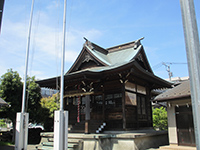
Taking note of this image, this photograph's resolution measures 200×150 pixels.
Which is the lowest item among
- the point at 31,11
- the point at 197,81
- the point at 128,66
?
the point at 197,81

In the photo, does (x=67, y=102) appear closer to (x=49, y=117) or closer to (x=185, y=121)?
(x=49, y=117)

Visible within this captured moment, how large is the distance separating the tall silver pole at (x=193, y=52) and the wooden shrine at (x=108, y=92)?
26.5 feet

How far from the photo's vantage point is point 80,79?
12188mm

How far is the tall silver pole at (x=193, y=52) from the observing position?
2.11m

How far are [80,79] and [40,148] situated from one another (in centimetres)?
492

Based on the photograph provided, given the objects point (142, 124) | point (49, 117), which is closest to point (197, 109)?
point (142, 124)

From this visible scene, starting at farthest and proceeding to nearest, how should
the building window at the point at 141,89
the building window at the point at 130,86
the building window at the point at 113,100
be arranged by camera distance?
the building window at the point at 141,89 → the building window at the point at 130,86 → the building window at the point at 113,100

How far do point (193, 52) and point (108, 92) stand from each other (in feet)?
35.9

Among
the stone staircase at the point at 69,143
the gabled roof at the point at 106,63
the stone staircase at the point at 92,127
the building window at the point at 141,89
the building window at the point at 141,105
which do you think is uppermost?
the gabled roof at the point at 106,63

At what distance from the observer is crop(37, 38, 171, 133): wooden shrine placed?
39.1 ft

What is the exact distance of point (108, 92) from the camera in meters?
13.1

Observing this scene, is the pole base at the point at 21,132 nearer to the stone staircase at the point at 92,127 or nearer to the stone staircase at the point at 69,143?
the stone staircase at the point at 69,143

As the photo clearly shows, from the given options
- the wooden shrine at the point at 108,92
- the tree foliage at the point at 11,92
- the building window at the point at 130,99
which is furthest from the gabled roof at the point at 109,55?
the tree foliage at the point at 11,92

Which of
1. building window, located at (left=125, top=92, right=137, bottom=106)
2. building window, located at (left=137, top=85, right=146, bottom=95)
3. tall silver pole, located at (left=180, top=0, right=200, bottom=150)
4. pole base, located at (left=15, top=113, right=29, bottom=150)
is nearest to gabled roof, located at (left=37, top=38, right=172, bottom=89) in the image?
building window, located at (left=137, top=85, right=146, bottom=95)
